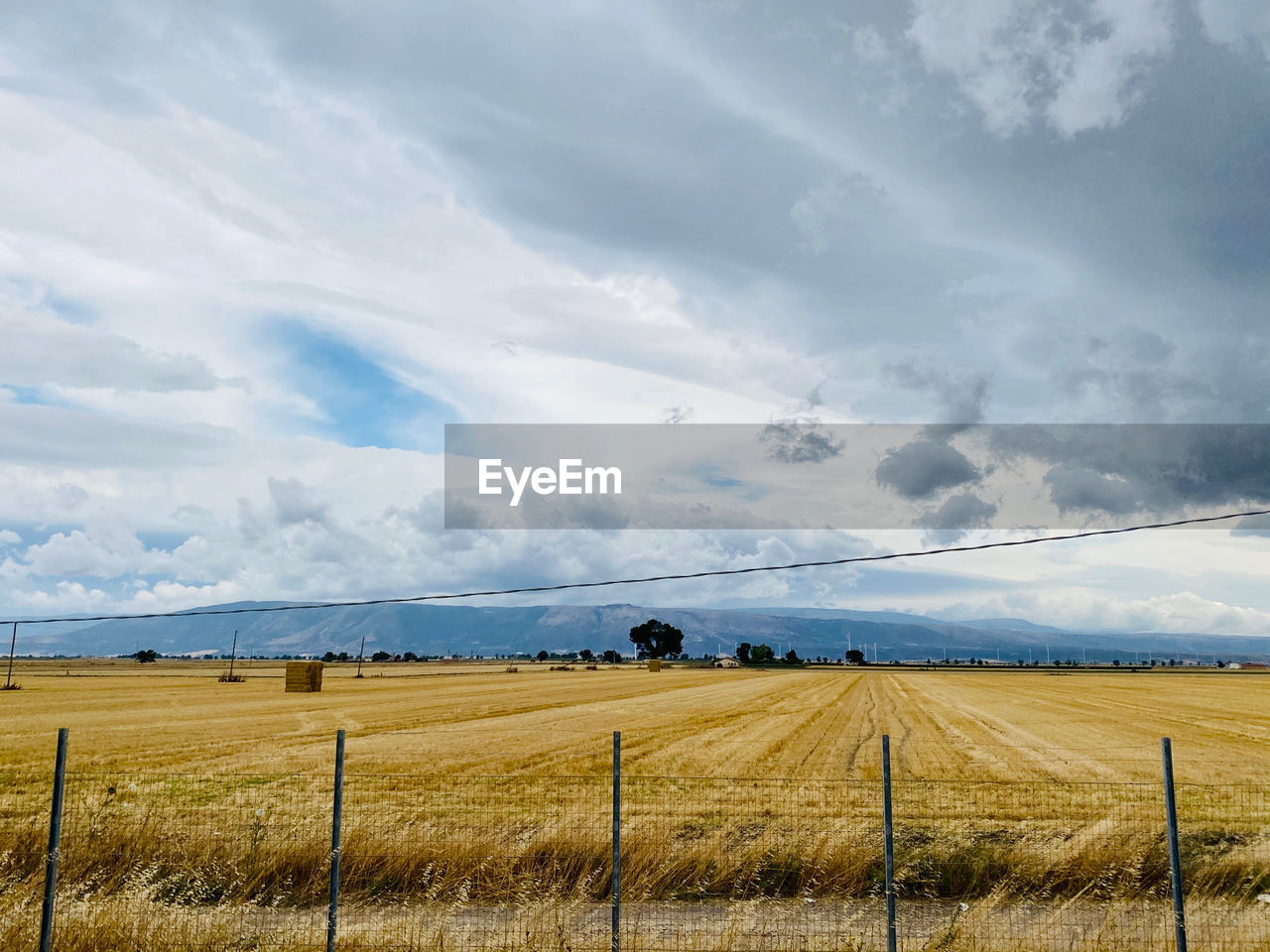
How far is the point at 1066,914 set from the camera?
1314 cm

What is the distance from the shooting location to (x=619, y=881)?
10.5 metres

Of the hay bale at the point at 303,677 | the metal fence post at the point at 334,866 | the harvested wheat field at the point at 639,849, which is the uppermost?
the metal fence post at the point at 334,866

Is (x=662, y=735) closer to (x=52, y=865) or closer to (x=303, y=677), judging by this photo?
(x=52, y=865)

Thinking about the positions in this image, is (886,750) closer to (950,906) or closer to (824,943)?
(824,943)

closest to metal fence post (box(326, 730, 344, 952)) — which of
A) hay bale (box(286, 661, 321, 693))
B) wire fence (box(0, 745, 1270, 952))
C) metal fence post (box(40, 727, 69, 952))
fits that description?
wire fence (box(0, 745, 1270, 952))

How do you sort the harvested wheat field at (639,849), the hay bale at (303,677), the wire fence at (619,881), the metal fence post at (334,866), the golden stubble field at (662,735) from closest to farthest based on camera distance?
1. the metal fence post at (334,866)
2. the wire fence at (619,881)
3. the harvested wheat field at (639,849)
4. the golden stubble field at (662,735)
5. the hay bale at (303,677)

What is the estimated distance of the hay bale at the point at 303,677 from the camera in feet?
259

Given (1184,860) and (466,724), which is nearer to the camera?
(1184,860)

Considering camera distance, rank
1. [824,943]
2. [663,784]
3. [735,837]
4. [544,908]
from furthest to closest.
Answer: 1. [663,784]
2. [735,837]
3. [544,908]
4. [824,943]

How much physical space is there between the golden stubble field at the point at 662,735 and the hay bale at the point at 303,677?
9208 millimetres

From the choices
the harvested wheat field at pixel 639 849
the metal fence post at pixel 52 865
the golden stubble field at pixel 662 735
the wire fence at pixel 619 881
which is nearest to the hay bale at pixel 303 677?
the golden stubble field at pixel 662 735

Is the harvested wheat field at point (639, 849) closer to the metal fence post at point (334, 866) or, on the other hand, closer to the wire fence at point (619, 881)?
the wire fence at point (619, 881)

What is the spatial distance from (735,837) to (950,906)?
13.3 feet

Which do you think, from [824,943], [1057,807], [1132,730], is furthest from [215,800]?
[1132,730]
